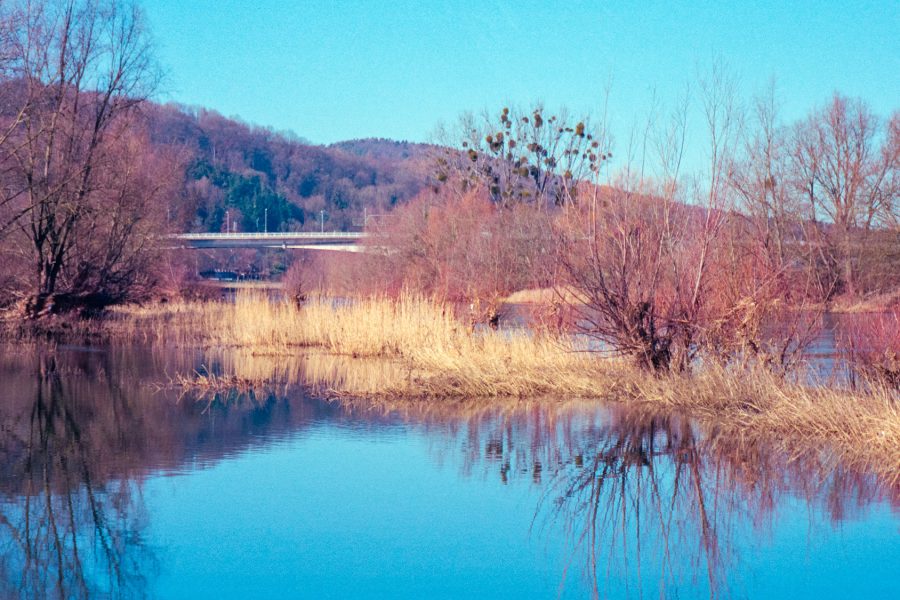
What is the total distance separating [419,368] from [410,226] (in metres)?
35.3

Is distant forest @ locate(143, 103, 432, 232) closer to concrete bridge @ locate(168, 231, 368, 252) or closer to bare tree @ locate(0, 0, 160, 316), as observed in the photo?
concrete bridge @ locate(168, 231, 368, 252)

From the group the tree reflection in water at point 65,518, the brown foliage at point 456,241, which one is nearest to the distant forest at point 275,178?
the brown foliage at point 456,241

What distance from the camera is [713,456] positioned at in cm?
972

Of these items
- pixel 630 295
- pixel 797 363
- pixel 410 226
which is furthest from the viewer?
pixel 410 226

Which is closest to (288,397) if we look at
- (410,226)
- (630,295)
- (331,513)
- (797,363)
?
(630,295)

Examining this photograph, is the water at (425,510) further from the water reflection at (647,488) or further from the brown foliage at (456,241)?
the brown foliage at (456,241)

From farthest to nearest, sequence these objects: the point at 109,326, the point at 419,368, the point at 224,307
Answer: the point at 224,307 → the point at 109,326 → the point at 419,368

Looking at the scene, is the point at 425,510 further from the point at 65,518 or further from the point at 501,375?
the point at 501,375

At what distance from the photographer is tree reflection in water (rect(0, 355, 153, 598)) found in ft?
19.7

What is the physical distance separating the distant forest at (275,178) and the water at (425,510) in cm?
9016

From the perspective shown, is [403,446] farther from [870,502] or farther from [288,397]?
[870,502]

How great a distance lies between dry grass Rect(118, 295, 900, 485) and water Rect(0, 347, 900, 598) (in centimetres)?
73

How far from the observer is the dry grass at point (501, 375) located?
10234 mm

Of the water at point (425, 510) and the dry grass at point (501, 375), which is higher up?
the dry grass at point (501, 375)
